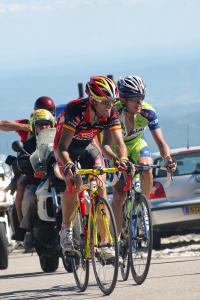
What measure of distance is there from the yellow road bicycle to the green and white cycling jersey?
1345 millimetres

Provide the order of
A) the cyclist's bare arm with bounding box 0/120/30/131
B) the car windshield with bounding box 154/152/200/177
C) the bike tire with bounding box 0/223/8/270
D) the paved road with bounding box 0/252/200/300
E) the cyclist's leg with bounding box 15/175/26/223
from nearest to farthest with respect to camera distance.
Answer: the paved road with bounding box 0/252/200/300
the cyclist's bare arm with bounding box 0/120/30/131
the cyclist's leg with bounding box 15/175/26/223
the bike tire with bounding box 0/223/8/270
the car windshield with bounding box 154/152/200/177

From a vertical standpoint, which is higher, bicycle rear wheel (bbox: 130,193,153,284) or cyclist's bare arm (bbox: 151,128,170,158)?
cyclist's bare arm (bbox: 151,128,170,158)

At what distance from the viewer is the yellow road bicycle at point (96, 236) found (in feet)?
35.9

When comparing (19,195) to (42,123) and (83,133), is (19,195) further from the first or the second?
(83,133)

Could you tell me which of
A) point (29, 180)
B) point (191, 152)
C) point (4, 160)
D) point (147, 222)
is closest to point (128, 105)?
point (147, 222)

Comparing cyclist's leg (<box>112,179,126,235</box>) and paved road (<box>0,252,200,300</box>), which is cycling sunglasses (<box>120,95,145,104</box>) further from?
paved road (<box>0,252,200,300</box>)

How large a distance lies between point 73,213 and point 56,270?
287cm

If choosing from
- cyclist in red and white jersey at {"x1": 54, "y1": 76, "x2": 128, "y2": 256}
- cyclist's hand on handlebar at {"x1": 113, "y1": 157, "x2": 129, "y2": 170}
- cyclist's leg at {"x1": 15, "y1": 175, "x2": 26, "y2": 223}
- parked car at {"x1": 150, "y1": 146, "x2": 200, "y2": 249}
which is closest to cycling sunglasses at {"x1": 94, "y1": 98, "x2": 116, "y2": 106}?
cyclist in red and white jersey at {"x1": 54, "y1": 76, "x2": 128, "y2": 256}

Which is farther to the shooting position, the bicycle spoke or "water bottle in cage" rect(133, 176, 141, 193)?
"water bottle in cage" rect(133, 176, 141, 193)

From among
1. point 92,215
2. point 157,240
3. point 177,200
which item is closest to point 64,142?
point 92,215

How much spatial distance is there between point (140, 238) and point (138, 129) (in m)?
1.94

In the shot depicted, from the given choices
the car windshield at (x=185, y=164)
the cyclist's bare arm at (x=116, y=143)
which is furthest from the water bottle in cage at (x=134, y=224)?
the car windshield at (x=185, y=164)

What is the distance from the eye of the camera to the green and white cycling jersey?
12.8 meters

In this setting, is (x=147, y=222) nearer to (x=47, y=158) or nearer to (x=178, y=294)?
(x=178, y=294)
